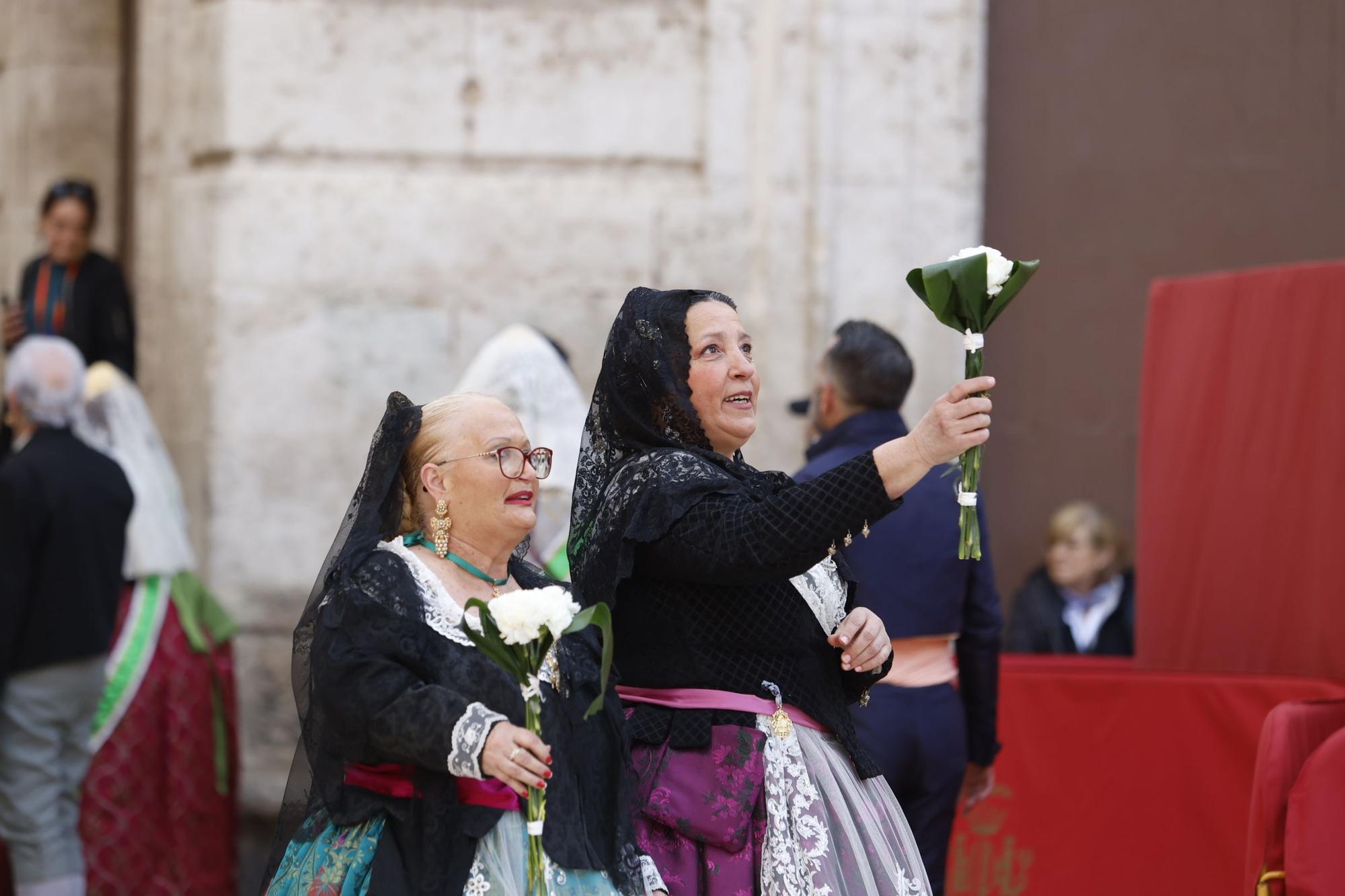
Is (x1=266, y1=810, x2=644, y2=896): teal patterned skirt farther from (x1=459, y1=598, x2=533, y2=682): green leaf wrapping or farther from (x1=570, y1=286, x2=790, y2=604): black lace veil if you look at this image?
(x1=570, y1=286, x2=790, y2=604): black lace veil

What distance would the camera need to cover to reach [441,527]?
344cm

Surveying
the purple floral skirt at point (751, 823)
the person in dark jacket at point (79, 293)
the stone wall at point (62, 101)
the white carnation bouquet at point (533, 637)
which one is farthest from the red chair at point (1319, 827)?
the stone wall at point (62, 101)

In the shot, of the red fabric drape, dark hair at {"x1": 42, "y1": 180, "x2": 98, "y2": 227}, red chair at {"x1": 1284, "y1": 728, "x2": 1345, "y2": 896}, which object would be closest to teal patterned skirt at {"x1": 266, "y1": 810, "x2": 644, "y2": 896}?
red chair at {"x1": 1284, "y1": 728, "x2": 1345, "y2": 896}

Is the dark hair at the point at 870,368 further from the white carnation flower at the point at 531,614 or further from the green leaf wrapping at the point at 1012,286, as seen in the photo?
the white carnation flower at the point at 531,614

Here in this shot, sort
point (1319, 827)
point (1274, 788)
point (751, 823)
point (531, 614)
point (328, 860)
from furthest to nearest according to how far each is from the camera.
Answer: point (1274, 788) < point (1319, 827) < point (751, 823) < point (328, 860) < point (531, 614)

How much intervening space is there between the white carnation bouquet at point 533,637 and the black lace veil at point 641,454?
23 cm

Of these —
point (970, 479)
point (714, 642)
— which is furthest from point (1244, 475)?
point (714, 642)

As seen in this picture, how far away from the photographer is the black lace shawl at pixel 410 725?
3.19 meters

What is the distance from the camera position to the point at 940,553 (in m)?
→ 4.98

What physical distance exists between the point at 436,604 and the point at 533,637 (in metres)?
0.31

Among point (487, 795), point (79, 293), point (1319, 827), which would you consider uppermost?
point (79, 293)

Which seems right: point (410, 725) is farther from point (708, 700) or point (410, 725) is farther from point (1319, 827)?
point (1319, 827)

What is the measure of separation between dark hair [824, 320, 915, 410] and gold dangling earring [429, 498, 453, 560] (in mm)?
1909

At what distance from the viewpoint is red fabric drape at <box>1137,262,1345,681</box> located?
5.22 meters
